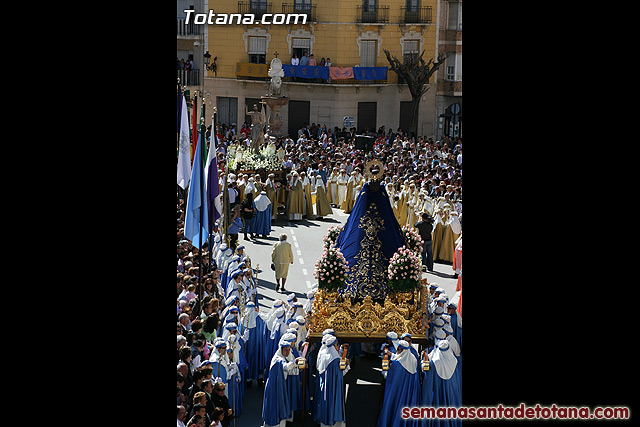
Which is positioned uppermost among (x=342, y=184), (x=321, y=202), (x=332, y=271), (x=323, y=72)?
(x=323, y=72)

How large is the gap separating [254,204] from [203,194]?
10204 millimetres

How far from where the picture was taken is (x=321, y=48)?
42156 millimetres

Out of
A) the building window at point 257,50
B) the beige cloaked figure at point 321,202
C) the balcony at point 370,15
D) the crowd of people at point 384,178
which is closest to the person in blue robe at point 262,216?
the crowd of people at point 384,178

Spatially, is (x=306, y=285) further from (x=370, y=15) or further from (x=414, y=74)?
(x=370, y=15)

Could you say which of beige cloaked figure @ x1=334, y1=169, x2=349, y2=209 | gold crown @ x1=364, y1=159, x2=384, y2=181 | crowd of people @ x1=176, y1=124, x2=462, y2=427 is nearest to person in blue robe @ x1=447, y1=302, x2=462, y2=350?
crowd of people @ x1=176, y1=124, x2=462, y2=427

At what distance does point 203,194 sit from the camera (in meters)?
11.3

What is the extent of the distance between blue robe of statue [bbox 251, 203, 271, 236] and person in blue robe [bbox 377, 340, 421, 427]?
12.3 metres

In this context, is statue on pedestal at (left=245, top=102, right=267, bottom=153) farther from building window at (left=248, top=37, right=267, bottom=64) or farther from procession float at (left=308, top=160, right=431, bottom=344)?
procession float at (left=308, top=160, right=431, bottom=344)

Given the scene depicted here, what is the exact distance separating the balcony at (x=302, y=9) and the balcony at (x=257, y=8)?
783mm

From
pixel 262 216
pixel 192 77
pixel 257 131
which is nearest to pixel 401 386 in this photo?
pixel 262 216

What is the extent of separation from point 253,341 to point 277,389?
4.87ft

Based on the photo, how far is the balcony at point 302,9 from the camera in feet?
137
